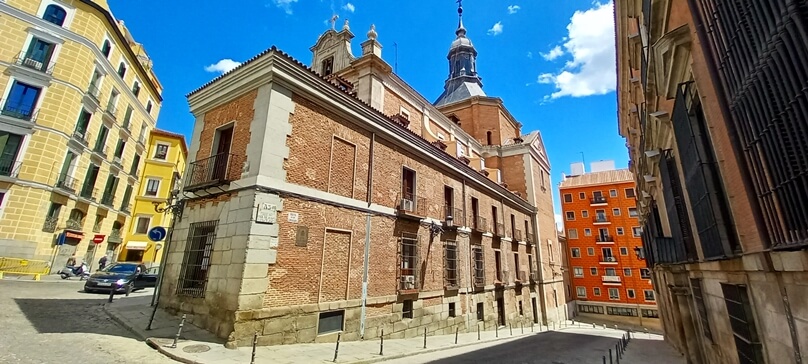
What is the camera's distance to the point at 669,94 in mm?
5879

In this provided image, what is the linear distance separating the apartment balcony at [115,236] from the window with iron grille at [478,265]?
1046 inches

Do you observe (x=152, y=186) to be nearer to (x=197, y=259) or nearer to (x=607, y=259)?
(x=197, y=259)

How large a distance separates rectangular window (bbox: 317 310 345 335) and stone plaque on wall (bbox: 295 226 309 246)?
2.07 meters

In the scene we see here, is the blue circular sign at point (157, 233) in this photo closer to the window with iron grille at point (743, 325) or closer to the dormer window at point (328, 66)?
the window with iron grille at point (743, 325)

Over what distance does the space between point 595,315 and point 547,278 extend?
19.6m

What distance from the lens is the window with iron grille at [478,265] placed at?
1695 centimetres

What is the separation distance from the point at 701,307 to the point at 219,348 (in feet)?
35.9

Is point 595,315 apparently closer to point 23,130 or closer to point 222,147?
point 222,147

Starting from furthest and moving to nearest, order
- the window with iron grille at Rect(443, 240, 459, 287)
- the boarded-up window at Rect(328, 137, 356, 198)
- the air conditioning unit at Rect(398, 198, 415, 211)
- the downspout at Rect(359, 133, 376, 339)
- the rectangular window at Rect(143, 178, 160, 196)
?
1. the rectangular window at Rect(143, 178, 160, 196)
2. the window with iron grille at Rect(443, 240, 459, 287)
3. the air conditioning unit at Rect(398, 198, 415, 211)
4. the boarded-up window at Rect(328, 137, 356, 198)
5. the downspout at Rect(359, 133, 376, 339)

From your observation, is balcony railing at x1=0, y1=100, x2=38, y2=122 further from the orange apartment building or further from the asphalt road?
the orange apartment building

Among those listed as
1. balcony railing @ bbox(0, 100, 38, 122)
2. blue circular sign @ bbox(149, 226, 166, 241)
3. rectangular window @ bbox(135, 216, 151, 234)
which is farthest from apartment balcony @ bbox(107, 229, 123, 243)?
blue circular sign @ bbox(149, 226, 166, 241)

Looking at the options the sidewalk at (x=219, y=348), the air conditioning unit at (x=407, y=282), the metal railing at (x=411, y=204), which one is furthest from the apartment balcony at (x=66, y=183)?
the air conditioning unit at (x=407, y=282)

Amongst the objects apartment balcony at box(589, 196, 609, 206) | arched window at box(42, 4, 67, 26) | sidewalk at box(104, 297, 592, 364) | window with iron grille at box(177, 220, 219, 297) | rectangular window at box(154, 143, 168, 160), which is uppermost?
arched window at box(42, 4, 67, 26)

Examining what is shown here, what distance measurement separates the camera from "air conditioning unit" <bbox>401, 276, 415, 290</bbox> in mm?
12023
